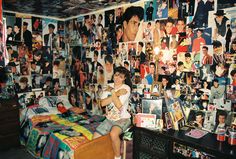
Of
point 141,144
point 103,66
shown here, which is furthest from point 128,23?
point 141,144

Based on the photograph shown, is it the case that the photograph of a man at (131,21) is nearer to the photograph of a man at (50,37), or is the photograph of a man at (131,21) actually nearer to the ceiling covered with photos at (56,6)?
the ceiling covered with photos at (56,6)

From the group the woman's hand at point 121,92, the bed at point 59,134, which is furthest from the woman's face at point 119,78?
the bed at point 59,134

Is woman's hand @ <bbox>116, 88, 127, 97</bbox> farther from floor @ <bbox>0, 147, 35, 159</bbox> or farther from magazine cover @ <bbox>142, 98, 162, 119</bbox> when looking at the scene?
floor @ <bbox>0, 147, 35, 159</bbox>

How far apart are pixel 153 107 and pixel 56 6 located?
8.47 feet

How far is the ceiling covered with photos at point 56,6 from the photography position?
3.35 metres

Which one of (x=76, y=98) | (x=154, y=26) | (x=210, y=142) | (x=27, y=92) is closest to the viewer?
(x=210, y=142)

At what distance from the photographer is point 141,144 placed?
2693 mm

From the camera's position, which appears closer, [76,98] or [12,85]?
[12,85]

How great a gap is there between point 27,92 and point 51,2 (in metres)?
2.13

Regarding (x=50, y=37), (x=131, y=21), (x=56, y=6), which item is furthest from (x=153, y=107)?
(x=50, y=37)

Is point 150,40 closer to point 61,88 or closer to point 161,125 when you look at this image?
point 161,125

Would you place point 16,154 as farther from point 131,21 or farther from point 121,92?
point 131,21

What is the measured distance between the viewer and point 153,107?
2.82 meters

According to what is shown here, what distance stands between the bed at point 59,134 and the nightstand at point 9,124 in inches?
6.3
